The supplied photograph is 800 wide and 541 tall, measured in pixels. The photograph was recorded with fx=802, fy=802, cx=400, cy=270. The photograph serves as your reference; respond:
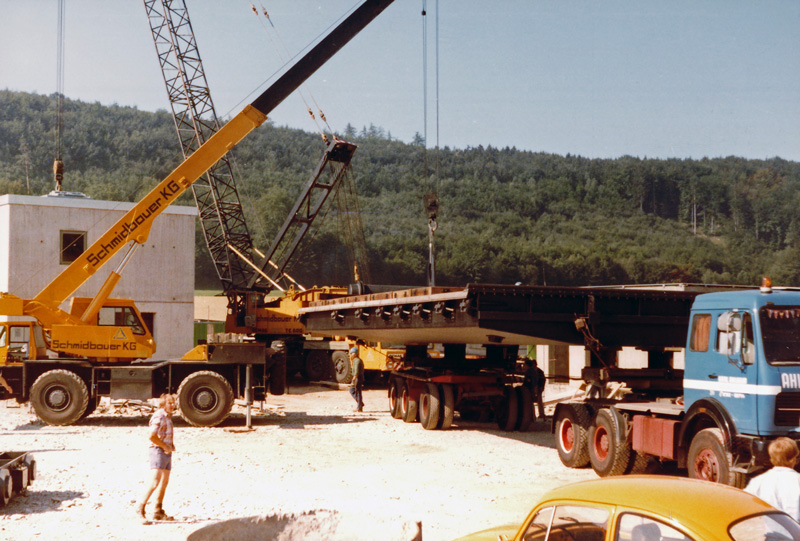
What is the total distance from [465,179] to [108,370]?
12212 centimetres

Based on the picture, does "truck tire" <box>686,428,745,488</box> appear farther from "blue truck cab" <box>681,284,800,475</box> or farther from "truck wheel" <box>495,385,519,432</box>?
"truck wheel" <box>495,385,519,432</box>

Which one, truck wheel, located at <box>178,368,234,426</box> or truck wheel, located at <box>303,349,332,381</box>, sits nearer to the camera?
truck wheel, located at <box>178,368,234,426</box>

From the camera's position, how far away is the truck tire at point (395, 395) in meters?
20.8

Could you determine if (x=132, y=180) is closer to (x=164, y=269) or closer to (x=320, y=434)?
(x=164, y=269)

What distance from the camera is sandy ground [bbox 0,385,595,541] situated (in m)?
9.22

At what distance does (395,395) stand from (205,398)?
5.04 meters

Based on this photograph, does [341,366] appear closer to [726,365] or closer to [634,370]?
[634,370]

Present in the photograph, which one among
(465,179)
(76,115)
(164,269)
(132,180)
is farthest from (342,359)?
(76,115)

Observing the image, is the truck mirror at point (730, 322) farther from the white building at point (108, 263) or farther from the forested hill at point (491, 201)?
the forested hill at point (491, 201)

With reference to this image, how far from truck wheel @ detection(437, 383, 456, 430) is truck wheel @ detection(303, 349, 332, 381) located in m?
14.5

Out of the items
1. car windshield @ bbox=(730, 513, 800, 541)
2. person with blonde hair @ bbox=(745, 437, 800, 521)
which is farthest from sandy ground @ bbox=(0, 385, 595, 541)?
car windshield @ bbox=(730, 513, 800, 541)

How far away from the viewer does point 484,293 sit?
535 inches

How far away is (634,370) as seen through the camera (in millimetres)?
14195

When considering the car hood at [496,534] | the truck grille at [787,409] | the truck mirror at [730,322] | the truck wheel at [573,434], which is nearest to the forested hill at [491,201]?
the truck wheel at [573,434]
